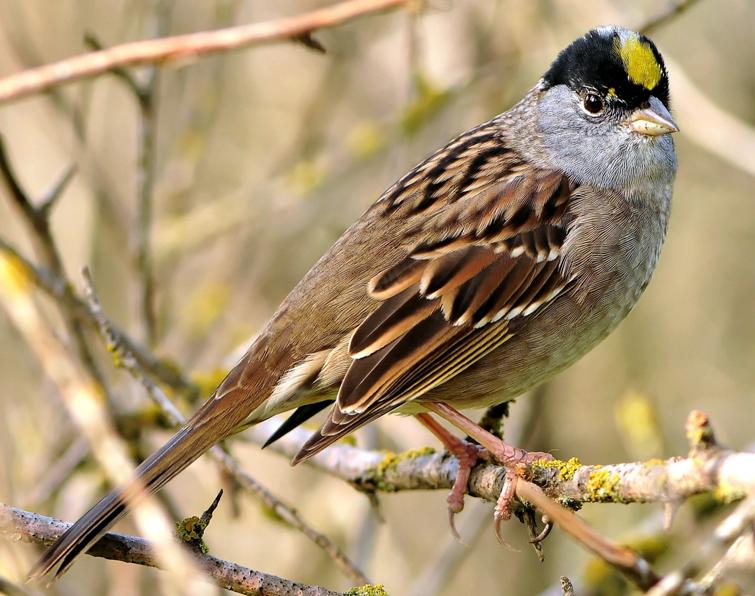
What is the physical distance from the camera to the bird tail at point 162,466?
7.45ft

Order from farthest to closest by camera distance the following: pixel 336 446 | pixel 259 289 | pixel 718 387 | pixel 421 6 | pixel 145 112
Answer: pixel 718 387 → pixel 259 289 → pixel 145 112 → pixel 336 446 → pixel 421 6

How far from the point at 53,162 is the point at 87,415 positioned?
369cm

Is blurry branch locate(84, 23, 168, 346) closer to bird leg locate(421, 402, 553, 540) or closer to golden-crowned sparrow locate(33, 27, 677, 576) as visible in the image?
golden-crowned sparrow locate(33, 27, 677, 576)

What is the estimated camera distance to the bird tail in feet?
7.45

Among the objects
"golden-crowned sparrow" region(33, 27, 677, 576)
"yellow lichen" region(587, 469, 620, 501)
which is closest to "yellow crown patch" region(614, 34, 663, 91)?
"golden-crowned sparrow" region(33, 27, 677, 576)

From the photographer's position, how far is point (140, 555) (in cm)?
219

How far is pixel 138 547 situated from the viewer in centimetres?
220

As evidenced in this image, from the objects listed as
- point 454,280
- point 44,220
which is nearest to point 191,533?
point 454,280

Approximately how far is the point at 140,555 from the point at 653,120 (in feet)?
6.76

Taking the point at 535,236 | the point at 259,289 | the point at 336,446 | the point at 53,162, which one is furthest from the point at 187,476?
the point at 535,236

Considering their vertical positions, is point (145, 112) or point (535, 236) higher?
point (145, 112)

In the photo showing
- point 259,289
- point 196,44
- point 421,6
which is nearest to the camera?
point 196,44

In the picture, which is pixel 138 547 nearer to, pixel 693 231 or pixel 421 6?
pixel 421 6

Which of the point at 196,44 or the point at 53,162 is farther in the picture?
the point at 53,162
